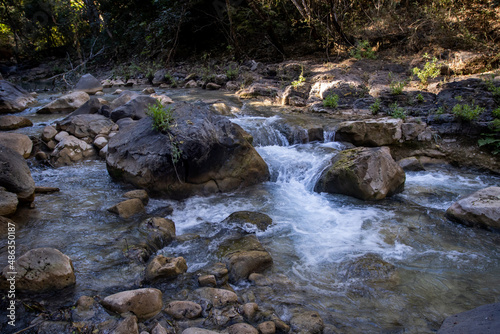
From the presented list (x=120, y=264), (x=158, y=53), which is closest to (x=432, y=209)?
(x=120, y=264)

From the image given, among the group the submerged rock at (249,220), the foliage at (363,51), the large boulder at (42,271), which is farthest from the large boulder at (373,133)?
the foliage at (363,51)

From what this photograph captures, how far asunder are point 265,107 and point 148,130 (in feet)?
16.6

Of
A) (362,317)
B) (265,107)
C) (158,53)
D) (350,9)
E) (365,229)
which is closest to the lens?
(362,317)

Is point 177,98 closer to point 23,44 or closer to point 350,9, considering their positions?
point 350,9

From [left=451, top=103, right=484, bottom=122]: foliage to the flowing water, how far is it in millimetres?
1433

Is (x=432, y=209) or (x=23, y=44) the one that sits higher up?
(x=23, y=44)

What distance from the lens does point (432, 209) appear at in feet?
17.0

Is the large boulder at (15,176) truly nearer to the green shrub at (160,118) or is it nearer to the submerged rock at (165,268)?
the green shrub at (160,118)

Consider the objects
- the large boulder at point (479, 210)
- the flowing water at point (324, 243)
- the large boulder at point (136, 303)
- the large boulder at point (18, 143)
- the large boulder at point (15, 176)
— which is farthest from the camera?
the large boulder at point (18, 143)

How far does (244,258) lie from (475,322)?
2.19 meters

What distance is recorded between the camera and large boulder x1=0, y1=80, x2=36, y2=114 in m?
9.98

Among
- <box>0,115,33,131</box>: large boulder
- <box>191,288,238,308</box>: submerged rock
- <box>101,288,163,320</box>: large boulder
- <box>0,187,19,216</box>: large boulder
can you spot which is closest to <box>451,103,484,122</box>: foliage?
<box>191,288,238,308</box>: submerged rock

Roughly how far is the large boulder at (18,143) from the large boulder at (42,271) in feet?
14.1

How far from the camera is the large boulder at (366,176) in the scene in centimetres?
539
